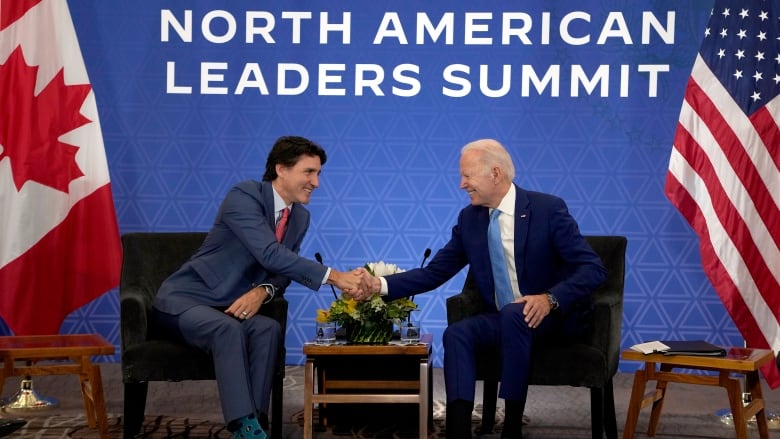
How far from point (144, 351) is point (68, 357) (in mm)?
385

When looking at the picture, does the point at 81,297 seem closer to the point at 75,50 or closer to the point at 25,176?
the point at 25,176

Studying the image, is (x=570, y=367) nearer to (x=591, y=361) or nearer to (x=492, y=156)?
(x=591, y=361)

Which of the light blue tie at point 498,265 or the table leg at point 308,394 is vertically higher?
the light blue tie at point 498,265

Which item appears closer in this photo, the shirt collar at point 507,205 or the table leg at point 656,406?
the shirt collar at point 507,205

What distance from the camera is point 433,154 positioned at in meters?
5.82

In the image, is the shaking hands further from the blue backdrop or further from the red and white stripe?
the red and white stripe

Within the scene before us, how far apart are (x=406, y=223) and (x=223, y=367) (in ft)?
7.78

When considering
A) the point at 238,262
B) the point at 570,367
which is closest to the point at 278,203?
the point at 238,262

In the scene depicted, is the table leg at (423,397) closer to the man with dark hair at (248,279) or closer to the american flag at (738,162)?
the man with dark hair at (248,279)

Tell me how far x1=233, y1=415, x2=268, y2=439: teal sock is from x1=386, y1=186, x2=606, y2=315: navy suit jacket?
82 centimetres

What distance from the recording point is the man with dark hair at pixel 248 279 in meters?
3.69

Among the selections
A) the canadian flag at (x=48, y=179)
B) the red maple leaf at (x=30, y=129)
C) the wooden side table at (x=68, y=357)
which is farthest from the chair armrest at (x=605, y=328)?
the red maple leaf at (x=30, y=129)

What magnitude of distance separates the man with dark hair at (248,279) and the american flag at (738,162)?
2.29 meters

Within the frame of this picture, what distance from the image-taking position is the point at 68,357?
3.95 m
